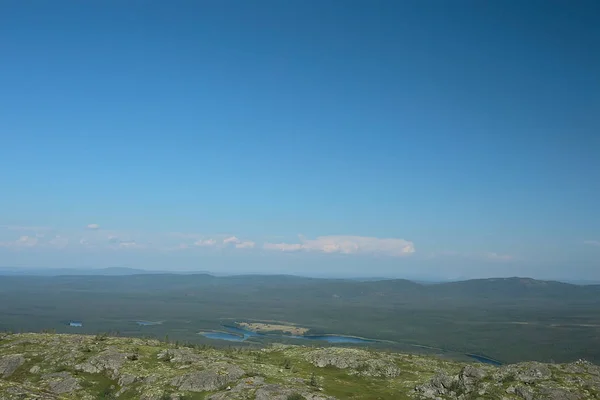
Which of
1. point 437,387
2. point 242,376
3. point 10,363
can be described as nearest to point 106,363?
point 10,363

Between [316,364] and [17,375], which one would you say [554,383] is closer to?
[316,364]

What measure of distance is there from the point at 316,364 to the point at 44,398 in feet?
143

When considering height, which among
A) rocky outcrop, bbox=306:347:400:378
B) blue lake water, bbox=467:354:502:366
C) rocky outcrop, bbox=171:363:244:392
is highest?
rocky outcrop, bbox=171:363:244:392

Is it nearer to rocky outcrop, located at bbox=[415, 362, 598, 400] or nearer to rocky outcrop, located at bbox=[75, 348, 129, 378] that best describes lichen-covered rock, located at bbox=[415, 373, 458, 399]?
rocky outcrop, located at bbox=[415, 362, 598, 400]

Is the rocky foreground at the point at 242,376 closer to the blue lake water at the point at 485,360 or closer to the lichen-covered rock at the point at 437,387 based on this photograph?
the lichen-covered rock at the point at 437,387

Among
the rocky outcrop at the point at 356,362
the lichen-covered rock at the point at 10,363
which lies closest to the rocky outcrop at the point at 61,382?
the lichen-covered rock at the point at 10,363

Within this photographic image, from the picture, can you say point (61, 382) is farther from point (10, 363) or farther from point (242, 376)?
→ point (242, 376)

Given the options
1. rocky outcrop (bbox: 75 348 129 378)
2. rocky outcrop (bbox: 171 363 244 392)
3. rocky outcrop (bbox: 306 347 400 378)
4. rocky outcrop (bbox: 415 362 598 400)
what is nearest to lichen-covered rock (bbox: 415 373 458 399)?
rocky outcrop (bbox: 415 362 598 400)

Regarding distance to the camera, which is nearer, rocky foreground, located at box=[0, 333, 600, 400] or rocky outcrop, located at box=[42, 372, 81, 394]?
rocky foreground, located at box=[0, 333, 600, 400]

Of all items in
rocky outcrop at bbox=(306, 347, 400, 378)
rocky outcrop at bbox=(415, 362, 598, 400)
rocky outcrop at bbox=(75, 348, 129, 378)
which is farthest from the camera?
rocky outcrop at bbox=(306, 347, 400, 378)

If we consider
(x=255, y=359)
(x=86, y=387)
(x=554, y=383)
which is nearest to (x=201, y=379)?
(x=86, y=387)

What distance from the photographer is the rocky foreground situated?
48406mm

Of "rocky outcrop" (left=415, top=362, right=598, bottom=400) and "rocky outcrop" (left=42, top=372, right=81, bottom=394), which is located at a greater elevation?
"rocky outcrop" (left=415, top=362, right=598, bottom=400)

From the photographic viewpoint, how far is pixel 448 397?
50.5 metres
